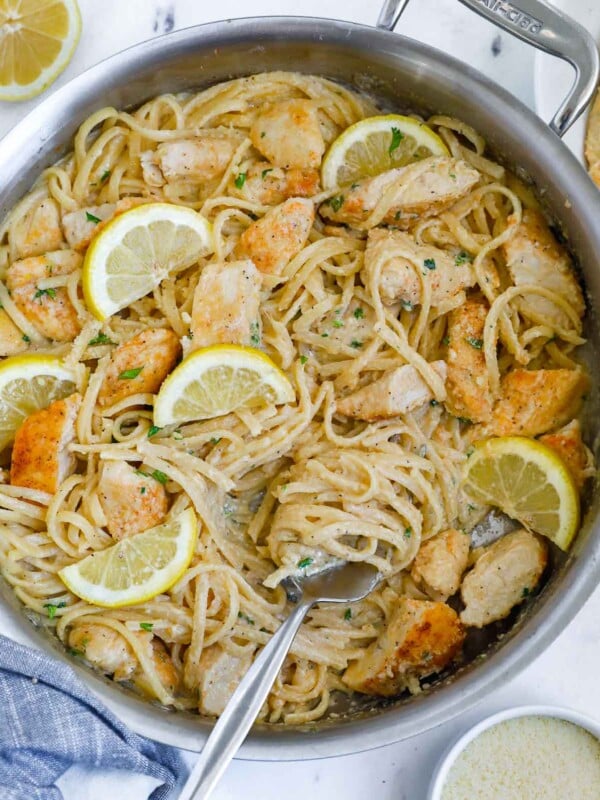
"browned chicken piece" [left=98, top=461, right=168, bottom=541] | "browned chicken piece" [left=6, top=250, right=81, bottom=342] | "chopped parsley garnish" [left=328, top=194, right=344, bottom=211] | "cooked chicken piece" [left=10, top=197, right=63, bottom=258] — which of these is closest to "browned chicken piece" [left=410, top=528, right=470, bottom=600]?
"browned chicken piece" [left=98, top=461, right=168, bottom=541]

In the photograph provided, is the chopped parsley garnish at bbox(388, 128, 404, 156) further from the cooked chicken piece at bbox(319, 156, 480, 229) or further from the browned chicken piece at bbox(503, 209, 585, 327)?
the browned chicken piece at bbox(503, 209, 585, 327)

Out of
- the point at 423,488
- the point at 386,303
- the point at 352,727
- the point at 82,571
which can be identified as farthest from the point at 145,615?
the point at 386,303

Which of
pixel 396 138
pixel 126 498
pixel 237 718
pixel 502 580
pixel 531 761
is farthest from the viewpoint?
pixel 531 761

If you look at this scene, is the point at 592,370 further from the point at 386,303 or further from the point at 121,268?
the point at 121,268

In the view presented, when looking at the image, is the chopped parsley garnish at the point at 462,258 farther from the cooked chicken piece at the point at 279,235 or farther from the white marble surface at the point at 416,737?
the white marble surface at the point at 416,737

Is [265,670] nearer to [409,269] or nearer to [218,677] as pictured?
[218,677]

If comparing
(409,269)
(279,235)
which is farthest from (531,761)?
(279,235)

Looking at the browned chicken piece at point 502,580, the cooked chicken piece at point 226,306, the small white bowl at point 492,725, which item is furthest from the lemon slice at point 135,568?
the small white bowl at point 492,725
